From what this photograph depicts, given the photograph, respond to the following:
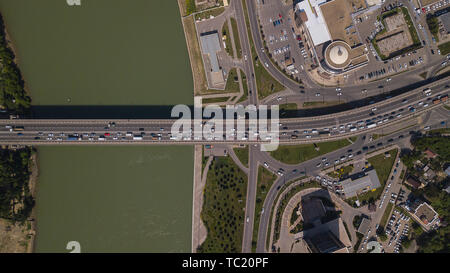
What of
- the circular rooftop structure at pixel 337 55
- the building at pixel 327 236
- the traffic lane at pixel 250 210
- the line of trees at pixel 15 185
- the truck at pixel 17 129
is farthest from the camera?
the traffic lane at pixel 250 210

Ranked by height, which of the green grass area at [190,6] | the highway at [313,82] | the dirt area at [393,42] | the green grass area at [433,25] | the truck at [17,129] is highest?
the green grass area at [190,6]

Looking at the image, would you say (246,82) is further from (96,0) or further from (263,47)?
(96,0)

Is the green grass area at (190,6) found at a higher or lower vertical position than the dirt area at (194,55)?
higher

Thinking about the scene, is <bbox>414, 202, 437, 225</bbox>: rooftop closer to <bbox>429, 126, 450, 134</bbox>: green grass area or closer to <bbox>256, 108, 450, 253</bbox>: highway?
<bbox>256, 108, 450, 253</bbox>: highway

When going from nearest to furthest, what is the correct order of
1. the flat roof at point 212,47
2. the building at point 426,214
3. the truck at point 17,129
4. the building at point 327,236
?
the building at point 327,236 < the truck at point 17,129 < the building at point 426,214 < the flat roof at point 212,47

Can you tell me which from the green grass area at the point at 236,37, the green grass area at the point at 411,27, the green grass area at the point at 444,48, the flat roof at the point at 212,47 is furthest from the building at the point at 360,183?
the flat roof at the point at 212,47

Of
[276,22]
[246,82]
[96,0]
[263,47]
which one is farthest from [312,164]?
[96,0]

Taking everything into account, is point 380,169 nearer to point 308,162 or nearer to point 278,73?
point 308,162

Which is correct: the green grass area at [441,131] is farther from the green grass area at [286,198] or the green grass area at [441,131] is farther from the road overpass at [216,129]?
the green grass area at [286,198]
